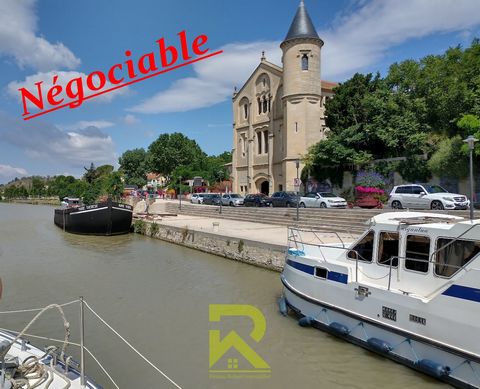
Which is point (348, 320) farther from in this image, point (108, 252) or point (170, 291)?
point (108, 252)

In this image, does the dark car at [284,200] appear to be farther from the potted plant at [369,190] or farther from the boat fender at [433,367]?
the boat fender at [433,367]

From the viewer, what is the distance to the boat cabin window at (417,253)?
741 centimetres

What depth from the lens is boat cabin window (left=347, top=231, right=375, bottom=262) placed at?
860cm

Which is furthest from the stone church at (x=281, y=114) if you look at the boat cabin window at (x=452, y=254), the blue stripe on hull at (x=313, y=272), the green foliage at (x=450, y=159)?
the boat cabin window at (x=452, y=254)

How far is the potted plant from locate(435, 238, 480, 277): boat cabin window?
59.1 feet

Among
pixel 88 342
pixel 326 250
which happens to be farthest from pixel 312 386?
pixel 88 342

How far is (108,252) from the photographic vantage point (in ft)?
72.3

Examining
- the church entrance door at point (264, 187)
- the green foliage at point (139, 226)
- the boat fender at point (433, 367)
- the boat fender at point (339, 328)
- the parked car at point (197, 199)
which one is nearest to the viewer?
the boat fender at point (433, 367)

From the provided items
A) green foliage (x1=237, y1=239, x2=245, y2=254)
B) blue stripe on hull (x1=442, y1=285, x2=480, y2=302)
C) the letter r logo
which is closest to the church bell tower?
green foliage (x1=237, y1=239, x2=245, y2=254)

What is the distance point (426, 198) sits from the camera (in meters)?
20.8

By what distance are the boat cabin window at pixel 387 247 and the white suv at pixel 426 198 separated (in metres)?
13.7

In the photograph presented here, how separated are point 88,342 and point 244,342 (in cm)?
345

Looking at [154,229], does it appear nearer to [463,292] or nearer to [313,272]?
[313,272]

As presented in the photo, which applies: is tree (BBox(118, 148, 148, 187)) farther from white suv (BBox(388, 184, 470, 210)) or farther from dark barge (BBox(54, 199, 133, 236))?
white suv (BBox(388, 184, 470, 210))
